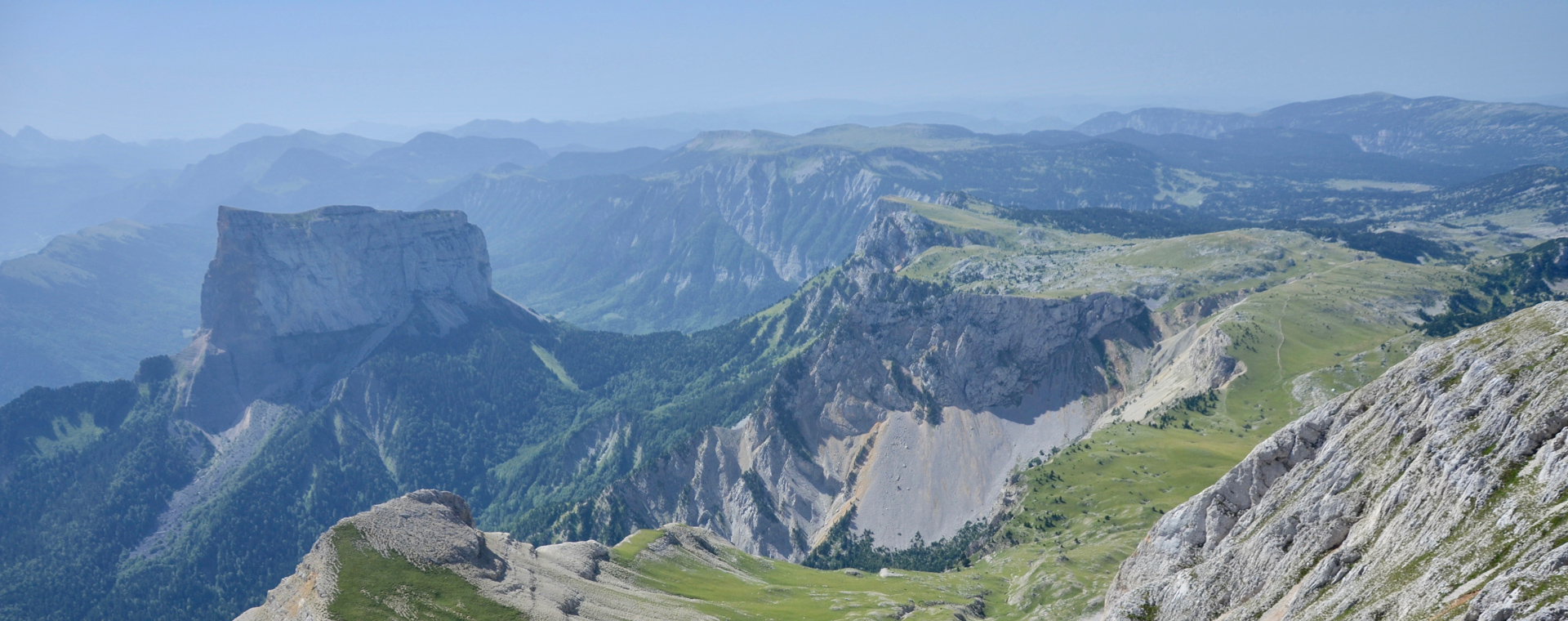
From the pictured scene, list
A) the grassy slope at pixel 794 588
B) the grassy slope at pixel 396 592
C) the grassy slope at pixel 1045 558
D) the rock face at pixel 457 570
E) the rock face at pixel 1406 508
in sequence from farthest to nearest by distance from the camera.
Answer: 1. the grassy slope at pixel 1045 558
2. the grassy slope at pixel 794 588
3. the rock face at pixel 457 570
4. the grassy slope at pixel 396 592
5. the rock face at pixel 1406 508

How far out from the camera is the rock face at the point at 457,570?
108 meters

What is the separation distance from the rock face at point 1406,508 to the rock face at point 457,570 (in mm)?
75171

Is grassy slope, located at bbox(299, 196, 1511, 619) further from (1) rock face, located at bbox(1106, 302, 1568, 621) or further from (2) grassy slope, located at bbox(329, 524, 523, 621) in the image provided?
(1) rock face, located at bbox(1106, 302, 1568, 621)

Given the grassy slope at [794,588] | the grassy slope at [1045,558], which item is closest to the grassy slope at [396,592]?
the grassy slope at [794,588]

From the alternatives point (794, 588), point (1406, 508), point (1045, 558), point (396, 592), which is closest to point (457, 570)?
point (396, 592)

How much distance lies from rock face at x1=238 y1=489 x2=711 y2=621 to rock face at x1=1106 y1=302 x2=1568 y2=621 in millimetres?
75171

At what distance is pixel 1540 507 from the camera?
47688mm

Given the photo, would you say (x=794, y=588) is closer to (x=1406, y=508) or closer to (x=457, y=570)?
(x=457, y=570)

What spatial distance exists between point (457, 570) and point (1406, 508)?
110 m

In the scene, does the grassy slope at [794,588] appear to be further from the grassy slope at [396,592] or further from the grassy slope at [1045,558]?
the grassy slope at [396,592]

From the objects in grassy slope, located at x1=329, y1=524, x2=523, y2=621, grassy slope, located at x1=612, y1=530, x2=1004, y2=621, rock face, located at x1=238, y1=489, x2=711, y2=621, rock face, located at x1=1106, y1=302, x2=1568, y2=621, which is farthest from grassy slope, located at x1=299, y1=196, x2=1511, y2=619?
rock face, located at x1=1106, y1=302, x2=1568, y2=621

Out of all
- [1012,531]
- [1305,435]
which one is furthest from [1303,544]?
[1012,531]

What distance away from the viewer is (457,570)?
4478 inches

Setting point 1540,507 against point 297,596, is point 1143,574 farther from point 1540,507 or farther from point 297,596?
point 297,596
